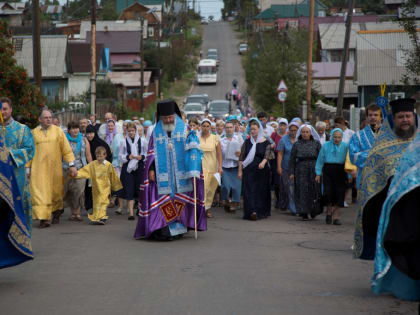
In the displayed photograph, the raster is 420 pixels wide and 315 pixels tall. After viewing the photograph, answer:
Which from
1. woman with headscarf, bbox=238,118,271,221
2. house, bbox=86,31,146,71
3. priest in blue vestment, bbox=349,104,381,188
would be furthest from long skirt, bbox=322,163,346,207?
house, bbox=86,31,146,71

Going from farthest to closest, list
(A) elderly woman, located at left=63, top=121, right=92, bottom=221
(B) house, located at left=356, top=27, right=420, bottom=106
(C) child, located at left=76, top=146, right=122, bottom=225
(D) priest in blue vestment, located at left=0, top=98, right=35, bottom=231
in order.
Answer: (B) house, located at left=356, top=27, right=420, bottom=106
(A) elderly woman, located at left=63, top=121, right=92, bottom=221
(C) child, located at left=76, top=146, right=122, bottom=225
(D) priest in blue vestment, located at left=0, top=98, right=35, bottom=231

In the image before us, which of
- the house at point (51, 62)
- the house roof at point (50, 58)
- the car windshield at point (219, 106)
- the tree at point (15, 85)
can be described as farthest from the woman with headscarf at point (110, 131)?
the house roof at point (50, 58)

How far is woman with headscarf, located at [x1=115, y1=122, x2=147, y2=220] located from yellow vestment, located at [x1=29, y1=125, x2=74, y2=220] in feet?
7.64

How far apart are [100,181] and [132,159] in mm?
1396

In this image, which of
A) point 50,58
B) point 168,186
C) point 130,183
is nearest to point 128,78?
point 50,58

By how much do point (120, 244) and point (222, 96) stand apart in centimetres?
6164

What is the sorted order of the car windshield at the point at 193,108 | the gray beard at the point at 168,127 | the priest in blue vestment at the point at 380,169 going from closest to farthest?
the priest in blue vestment at the point at 380,169 < the gray beard at the point at 168,127 < the car windshield at the point at 193,108

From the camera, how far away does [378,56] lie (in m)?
52.1

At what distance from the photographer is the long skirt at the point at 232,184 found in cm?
1739

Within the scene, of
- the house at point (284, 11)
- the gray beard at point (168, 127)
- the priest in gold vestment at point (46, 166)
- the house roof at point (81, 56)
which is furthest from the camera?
the house at point (284, 11)

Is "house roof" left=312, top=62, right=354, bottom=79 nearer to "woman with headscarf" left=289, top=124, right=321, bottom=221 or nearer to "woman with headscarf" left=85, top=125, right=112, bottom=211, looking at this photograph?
"woman with headscarf" left=85, top=125, right=112, bottom=211

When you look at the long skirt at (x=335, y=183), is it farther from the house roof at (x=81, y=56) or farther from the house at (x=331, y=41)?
the house at (x=331, y=41)

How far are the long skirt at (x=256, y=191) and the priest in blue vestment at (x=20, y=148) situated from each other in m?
6.01

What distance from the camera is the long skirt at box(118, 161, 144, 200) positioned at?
1589 centimetres
